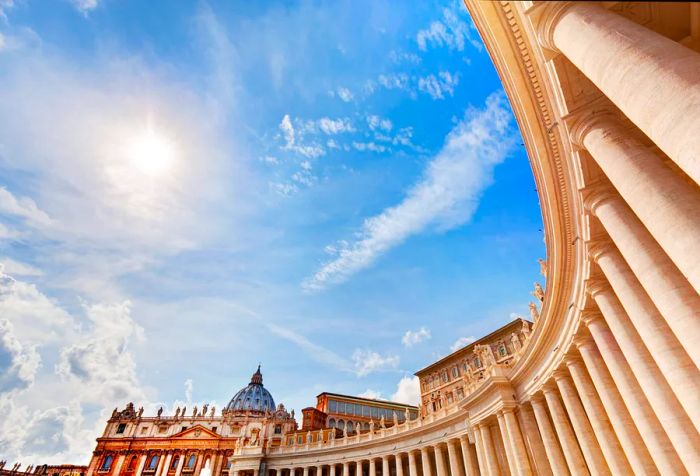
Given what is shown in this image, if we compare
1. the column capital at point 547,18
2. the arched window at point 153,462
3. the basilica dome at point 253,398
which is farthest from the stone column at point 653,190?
the basilica dome at point 253,398

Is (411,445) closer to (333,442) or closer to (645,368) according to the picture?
(333,442)

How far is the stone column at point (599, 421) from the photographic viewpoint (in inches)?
615

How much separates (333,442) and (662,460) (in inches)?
1756

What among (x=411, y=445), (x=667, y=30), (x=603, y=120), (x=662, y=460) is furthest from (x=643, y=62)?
(x=411, y=445)

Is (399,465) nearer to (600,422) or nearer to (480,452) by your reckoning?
(480,452)

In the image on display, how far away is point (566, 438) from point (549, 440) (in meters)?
1.72

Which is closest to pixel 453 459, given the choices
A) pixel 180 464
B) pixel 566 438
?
pixel 566 438

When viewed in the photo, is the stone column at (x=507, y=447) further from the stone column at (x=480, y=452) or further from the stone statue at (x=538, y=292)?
the stone statue at (x=538, y=292)

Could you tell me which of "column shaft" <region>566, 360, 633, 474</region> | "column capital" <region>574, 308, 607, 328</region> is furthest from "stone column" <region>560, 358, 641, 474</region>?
"column capital" <region>574, 308, 607, 328</region>

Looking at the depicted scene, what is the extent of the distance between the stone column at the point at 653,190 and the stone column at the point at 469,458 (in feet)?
97.6

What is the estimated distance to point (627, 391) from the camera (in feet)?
45.1

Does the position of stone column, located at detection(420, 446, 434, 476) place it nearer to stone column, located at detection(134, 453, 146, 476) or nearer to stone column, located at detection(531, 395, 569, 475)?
stone column, located at detection(531, 395, 569, 475)

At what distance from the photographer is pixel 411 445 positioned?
37.8m

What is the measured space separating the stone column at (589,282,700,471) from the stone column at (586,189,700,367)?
3.81 metres
